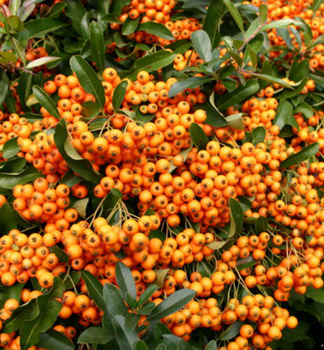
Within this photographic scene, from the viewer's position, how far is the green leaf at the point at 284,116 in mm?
2312

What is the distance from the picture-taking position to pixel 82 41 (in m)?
2.29

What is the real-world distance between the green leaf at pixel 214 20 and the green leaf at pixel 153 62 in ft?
0.99

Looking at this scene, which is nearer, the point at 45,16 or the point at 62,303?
the point at 62,303

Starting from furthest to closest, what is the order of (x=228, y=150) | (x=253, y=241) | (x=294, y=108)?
(x=294, y=108) < (x=253, y=241) < (x=228, y=150)

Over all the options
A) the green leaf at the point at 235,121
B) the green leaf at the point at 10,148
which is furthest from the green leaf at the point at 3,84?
the green leaf at the point at 235,121

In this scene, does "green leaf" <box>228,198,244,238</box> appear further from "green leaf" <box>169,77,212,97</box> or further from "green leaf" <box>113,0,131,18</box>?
→ "green leaf" <box>113,0,131,18</box>

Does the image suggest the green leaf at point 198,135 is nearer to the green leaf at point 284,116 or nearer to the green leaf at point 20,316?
the green leaf at point 284,116

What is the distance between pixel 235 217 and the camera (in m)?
1.81

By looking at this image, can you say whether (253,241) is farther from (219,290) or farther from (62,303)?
(62,303)

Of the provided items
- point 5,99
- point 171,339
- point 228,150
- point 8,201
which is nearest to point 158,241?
point 171,339

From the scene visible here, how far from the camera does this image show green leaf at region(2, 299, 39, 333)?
1.57 metres

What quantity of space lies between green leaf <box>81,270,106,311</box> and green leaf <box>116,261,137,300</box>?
12cm

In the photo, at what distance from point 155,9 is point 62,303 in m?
1.91

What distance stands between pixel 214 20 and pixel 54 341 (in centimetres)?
197
